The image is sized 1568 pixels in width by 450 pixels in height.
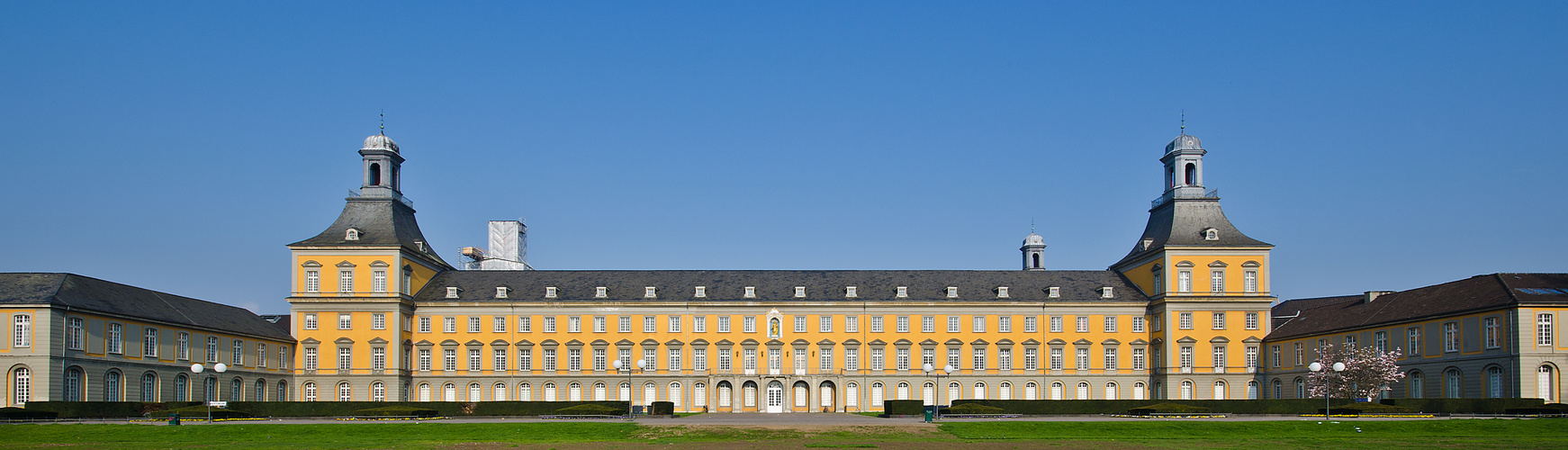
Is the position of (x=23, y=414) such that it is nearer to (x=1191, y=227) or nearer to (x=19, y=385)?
(x=19, y=385)

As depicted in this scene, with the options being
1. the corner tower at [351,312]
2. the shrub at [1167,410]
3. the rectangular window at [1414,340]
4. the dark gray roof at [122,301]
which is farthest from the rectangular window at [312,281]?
the rectangular window at [1414,340]

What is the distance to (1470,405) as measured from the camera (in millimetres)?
60188

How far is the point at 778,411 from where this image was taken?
277 ft

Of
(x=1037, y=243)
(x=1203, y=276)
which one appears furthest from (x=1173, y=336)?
(x=1037, y=243)

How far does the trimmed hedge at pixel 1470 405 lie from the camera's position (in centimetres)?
5897

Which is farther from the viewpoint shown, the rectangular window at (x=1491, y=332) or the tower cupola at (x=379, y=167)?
the tower cupola at (x=379, y=167)

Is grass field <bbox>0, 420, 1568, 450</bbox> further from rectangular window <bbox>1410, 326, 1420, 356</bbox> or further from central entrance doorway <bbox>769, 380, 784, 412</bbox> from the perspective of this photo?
central entrance doorway <bbox>769, 380, 784, 412</bbox>

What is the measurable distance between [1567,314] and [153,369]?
66.9 m

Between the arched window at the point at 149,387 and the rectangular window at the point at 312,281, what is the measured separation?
542 inches

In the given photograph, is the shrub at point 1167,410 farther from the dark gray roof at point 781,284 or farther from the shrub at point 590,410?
the shrub at point 590,410

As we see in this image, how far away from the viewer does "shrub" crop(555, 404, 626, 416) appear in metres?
64.0

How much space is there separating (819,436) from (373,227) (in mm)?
45389

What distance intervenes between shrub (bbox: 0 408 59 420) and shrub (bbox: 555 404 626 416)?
2121 cm

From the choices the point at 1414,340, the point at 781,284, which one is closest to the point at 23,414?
the point at 781,284
